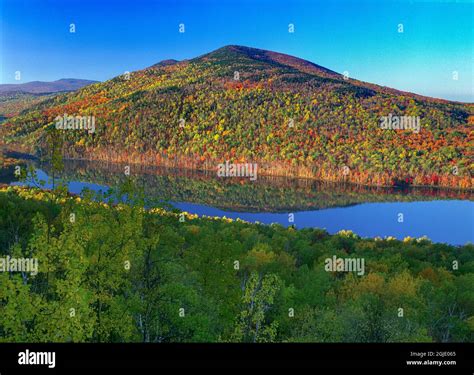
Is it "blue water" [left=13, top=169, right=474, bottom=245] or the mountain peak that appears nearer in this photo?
"blue water" [left=13, top=169, right=474, bottom=245]

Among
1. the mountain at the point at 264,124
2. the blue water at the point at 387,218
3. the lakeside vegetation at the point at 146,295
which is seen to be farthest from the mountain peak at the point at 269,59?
→ the lakeside vegetation at the point at 146,295

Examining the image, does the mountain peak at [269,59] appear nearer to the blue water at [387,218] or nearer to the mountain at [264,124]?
the mountain at [264,124]

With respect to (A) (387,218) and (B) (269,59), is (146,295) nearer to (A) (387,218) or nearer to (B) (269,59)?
(A) (387,218)

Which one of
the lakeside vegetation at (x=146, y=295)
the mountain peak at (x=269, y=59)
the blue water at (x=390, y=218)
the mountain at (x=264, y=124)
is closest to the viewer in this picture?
the lakeside vegetation at (x=146, y=295)

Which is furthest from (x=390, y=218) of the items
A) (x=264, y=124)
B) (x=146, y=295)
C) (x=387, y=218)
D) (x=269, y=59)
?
(x=269, y=59)

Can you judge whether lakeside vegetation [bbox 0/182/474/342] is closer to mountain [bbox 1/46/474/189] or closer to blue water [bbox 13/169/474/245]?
blue water [bbox 13/169/474/245]

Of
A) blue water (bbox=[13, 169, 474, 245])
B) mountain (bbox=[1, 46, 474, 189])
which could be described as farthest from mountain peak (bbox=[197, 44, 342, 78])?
blue water (bbox=[13, 169, 474, 245])

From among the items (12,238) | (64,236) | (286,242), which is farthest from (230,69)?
(64,236)
